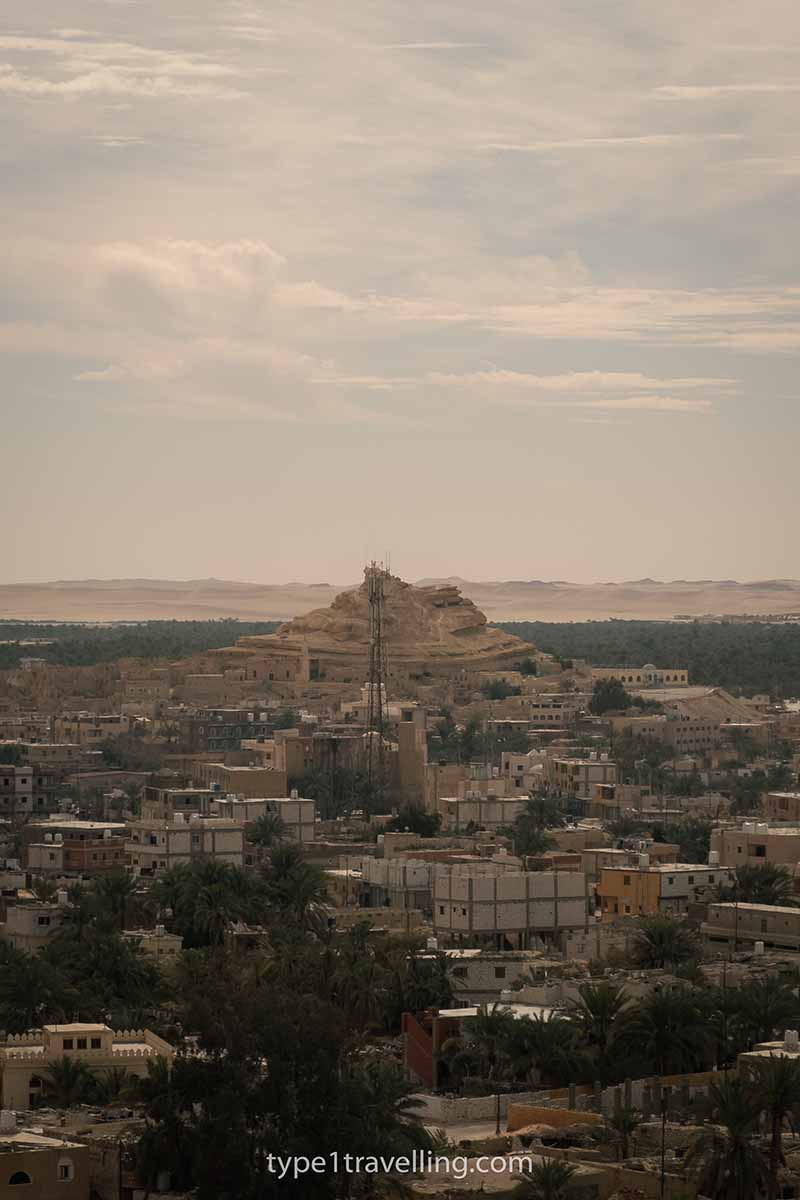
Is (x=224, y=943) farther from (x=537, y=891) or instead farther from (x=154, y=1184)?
(x=154, y=1184)

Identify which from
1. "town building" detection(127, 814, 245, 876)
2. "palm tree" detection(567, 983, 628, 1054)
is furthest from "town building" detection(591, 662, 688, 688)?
"palm tree" detection(567, 983, 628, 1054)

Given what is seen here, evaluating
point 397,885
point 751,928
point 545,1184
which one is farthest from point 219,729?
point 545,1184

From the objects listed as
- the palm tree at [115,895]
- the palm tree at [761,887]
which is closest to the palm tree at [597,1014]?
the palm tree at [115,895]

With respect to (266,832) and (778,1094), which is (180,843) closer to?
(266,832)

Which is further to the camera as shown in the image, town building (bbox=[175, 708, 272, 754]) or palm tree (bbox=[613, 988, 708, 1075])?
town building (bbox=[175, 708, 272, 754])

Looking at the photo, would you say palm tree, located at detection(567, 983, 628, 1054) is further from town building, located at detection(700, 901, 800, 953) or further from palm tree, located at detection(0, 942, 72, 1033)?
town building, located at detection(700, 901, 800, 953)

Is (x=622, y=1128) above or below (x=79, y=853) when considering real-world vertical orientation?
below

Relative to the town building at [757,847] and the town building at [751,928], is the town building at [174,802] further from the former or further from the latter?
the town building at [751,928]
